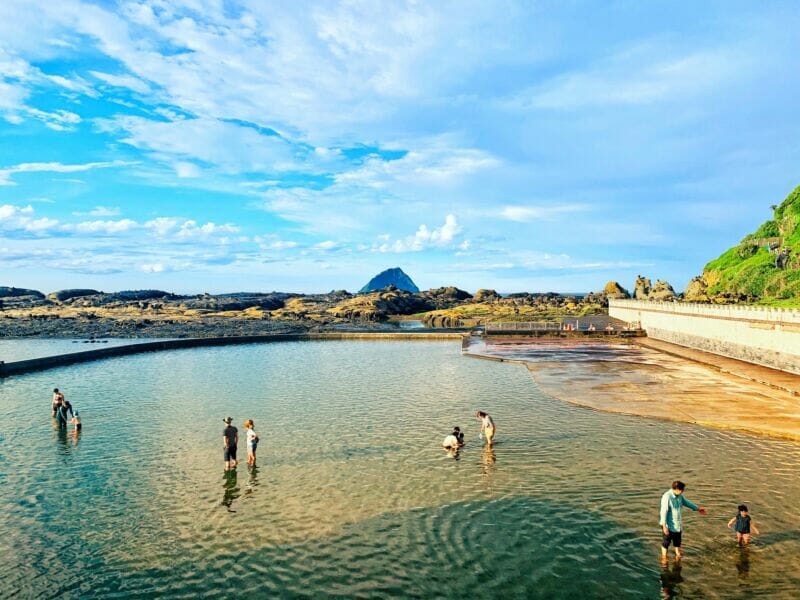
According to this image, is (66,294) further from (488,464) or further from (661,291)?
(488,464)

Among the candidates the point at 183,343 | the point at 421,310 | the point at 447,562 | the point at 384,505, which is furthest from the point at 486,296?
the point at 447,562

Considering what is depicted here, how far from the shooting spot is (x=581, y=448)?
20828mm

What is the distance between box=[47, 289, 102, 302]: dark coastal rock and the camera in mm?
176637

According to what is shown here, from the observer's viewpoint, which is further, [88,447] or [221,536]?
[88,447]

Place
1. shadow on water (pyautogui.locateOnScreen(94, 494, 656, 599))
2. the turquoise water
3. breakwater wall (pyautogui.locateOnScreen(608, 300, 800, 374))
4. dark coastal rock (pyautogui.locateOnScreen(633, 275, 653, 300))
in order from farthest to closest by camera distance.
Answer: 1. dark coastal rock (pyautogui.locateOnScreen(633, 275, 653, 300))
2. breakwater wall (pyautogui.locateOnScreen(608, 300, 800, 374))
3. the turquoise water
4. shadow on water (pyautogui.locateOnScreen(94, 494, 656, 599))

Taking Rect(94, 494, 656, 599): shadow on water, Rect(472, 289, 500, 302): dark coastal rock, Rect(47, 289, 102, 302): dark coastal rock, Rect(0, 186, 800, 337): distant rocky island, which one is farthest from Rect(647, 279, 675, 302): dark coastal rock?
Rect(47, 289, 102, 302): dark coastal rock

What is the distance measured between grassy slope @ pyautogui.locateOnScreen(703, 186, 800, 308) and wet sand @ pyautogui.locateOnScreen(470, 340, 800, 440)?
48.6 m

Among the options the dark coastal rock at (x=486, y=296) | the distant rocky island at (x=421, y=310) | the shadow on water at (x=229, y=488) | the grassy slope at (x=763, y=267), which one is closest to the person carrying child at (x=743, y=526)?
the shadow on water at (x=229, y=488)

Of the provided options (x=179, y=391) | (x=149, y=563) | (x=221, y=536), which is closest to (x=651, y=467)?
(x=221, y=536)

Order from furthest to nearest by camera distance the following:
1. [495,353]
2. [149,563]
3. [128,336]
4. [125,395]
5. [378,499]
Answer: [128,336], [495,353], [125,395], [378,499], [149,563]

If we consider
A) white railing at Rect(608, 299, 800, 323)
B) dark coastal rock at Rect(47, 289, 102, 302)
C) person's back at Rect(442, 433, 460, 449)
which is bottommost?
person's back at Rect(442, 433, 460, 449)

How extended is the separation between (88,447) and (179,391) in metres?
14.1

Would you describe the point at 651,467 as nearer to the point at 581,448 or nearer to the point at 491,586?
the point at 581,448

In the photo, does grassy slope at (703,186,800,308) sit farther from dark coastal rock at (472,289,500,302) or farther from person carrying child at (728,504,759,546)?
person carrying child at (728,504,759,546)
